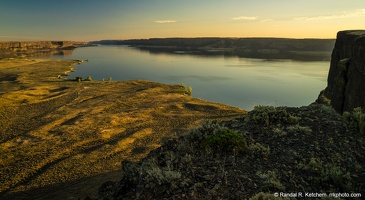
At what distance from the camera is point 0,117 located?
31000 mm

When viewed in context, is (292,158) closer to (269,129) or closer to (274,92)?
(269,129)

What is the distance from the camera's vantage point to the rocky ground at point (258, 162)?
7.31 m

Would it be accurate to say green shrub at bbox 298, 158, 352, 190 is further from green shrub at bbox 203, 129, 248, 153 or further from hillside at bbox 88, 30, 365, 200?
green shrub at bbox 203, 129, 248, 153

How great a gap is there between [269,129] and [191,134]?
3.34 meters

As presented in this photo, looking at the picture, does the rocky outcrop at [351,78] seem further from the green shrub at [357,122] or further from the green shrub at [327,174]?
the green shrub at [327,174]

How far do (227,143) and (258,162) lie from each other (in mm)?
1242

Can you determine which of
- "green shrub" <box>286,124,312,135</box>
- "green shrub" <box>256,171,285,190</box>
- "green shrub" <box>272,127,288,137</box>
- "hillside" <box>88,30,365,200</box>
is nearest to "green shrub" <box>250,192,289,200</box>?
"hillside" <box>88,30,365,200</box>

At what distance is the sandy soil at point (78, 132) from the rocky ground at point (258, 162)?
775cm

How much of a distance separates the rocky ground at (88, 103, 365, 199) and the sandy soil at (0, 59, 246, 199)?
775 centimetres

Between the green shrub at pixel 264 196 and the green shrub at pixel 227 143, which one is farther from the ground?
the green shrub at pixel 227 143

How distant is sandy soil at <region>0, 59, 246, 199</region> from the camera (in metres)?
17.2

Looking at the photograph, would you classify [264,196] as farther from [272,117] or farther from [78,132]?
[78,132]

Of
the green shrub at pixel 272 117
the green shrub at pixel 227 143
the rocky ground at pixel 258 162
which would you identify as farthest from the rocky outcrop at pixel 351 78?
the green shrub at pixel 227 143

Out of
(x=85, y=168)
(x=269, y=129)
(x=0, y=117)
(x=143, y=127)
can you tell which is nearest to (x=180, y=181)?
(x=269, y=129)
